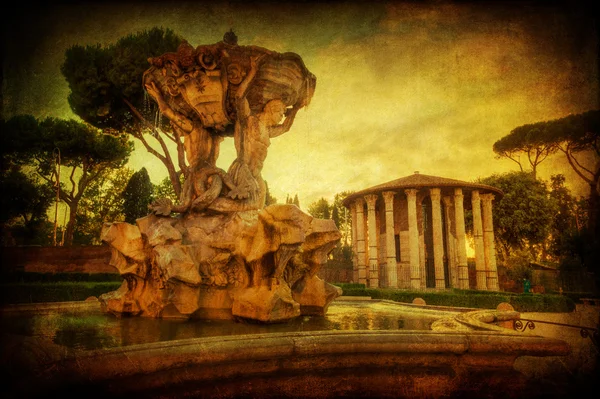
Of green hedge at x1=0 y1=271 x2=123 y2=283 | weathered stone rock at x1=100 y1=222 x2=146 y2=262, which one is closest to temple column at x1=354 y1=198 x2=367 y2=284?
green hedge at x1=0 y1=271 x2=123 y2=283

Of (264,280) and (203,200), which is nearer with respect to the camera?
(264,280)

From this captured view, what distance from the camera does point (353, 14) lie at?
4.68 metres

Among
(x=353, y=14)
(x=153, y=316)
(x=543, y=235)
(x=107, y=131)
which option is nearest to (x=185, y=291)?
(x=153, y=316)

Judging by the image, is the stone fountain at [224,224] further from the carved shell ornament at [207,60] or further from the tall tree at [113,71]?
the tall tree at [113,71]

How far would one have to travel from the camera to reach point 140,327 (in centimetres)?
399

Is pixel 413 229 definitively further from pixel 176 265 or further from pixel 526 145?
pixel 176 265

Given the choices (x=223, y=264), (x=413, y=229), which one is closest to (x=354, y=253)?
(x=413, y=229)

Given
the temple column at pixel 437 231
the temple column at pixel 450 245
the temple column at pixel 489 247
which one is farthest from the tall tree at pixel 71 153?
the temple column at pixel 489 247

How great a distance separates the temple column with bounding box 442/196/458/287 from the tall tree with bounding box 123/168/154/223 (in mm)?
21291

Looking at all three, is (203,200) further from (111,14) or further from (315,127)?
(315,127)

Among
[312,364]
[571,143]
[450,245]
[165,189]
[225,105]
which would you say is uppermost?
[165,189]

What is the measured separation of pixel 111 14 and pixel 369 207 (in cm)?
2181

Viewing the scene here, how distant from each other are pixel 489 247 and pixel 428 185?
244 inches

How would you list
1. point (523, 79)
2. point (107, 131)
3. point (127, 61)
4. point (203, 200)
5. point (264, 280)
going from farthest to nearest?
point (107, 131), point (127, 61), point (523, 79), point (203, 200), point (264, 280)
